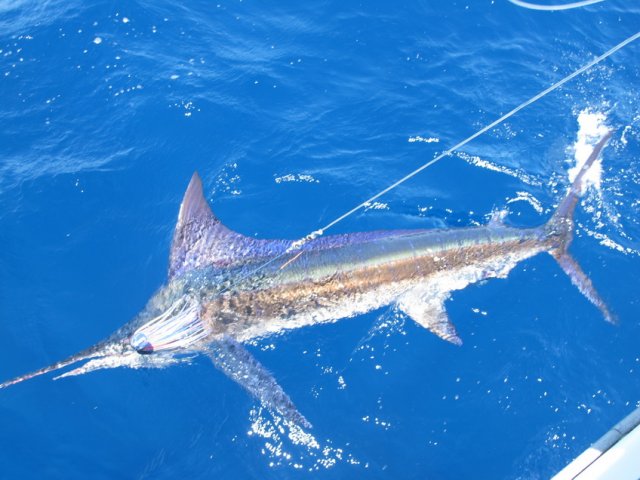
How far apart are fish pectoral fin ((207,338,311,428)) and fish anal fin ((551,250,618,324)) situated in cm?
417

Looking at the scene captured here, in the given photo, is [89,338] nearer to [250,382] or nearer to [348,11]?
[250,382]

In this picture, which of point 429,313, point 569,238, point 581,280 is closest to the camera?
point 429,313

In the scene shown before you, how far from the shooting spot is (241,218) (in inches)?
334

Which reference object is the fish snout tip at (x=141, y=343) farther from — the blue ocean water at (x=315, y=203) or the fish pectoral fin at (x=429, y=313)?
the fish pectoral fin at (x=429, y=313)

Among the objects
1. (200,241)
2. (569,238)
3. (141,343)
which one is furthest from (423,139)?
(141,343)

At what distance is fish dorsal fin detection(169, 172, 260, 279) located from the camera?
7285 millimetres

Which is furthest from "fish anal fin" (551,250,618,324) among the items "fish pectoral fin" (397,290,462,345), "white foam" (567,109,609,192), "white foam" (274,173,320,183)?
"white foam" (274,173,320,183)

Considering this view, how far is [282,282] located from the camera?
23.2ft

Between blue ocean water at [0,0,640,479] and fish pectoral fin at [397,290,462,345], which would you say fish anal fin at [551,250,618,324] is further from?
fish pectoral fin at [397,290,462,345]

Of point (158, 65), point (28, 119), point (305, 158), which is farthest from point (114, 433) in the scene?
point (158, 65)

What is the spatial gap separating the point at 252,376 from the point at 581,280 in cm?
463

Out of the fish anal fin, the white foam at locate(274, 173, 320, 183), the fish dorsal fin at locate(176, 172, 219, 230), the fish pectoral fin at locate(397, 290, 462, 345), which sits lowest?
the fish anal fin

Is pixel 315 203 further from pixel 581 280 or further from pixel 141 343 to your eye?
pixel 581 280

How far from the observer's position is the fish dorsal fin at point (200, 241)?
23.9 feet
